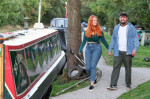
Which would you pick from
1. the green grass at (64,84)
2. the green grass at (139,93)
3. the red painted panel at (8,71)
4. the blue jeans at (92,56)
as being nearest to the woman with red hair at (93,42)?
the blue jeans at (92,56)

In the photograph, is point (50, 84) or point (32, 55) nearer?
point (32, 55)

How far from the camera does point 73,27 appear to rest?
8.06 meters

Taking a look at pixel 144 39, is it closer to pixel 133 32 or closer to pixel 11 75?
pixel 133 32

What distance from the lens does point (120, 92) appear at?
6215mm

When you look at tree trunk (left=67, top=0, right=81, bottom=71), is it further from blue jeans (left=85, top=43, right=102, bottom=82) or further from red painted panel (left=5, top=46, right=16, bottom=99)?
red painted panel (left=5, top=46, right=16, bottom=99)

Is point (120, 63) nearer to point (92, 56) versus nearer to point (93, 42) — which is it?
point (92, 56)

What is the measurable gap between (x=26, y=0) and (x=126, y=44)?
42847 millimetres

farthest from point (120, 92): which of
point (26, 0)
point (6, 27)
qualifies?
point (26, 0)

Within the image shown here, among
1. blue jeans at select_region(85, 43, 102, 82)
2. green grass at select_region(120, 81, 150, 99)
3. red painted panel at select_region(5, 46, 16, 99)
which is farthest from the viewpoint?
blue jeans at select_region(85, 43, 102, 82)

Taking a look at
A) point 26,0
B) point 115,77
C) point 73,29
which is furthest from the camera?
point 26,0

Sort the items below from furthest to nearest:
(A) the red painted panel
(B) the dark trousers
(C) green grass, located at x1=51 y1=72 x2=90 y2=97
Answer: (C) green grass, located at x1=51 y1=72 x2=90 y2=97 → (B) the dark trousers → (A) the red painted panel

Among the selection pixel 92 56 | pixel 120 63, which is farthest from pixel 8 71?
pixel 120 63

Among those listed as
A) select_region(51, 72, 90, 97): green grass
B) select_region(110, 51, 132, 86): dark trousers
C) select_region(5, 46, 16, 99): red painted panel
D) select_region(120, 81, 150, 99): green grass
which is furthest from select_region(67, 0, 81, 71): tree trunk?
select_region(5, 46, 16, 99): red painted panel

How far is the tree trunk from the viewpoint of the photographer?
26.1 ft
